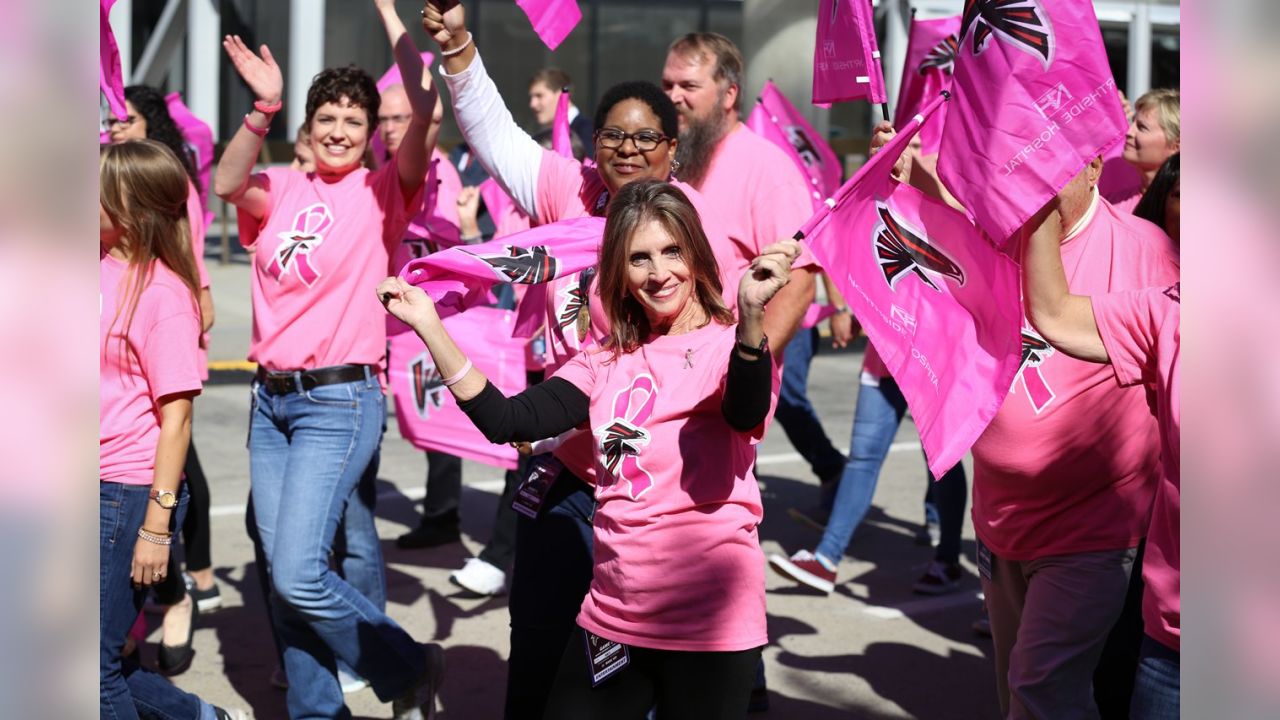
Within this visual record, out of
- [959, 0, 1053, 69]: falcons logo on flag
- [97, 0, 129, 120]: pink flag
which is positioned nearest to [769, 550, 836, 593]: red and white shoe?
[97, 0, 129, 120]: pink flag

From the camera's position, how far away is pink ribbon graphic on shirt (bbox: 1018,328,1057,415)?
3.69 meters

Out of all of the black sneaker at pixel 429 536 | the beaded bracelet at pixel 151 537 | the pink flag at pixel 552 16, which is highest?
the pink flag at pixel 552 16

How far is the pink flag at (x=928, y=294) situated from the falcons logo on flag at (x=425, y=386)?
3.35 m

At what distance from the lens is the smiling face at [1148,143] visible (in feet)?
19.4

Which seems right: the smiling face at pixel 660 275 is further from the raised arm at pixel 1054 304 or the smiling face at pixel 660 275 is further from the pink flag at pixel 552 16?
the pink flag at pixel 552 16

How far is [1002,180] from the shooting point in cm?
288

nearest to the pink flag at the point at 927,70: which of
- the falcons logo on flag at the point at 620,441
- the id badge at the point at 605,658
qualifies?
the falcons logo on flag at the point at 620,441

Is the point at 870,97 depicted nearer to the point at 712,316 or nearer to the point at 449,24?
the point at 712,316

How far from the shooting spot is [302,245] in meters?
4.77

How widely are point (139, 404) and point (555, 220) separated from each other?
1273 mm

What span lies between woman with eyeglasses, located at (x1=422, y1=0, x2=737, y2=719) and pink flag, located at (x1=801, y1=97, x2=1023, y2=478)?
421mm

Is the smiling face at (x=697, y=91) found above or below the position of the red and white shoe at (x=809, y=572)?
above

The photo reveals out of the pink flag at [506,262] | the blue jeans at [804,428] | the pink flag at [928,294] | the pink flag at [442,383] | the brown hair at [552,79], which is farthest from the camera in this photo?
the brown hair at [552,79]
